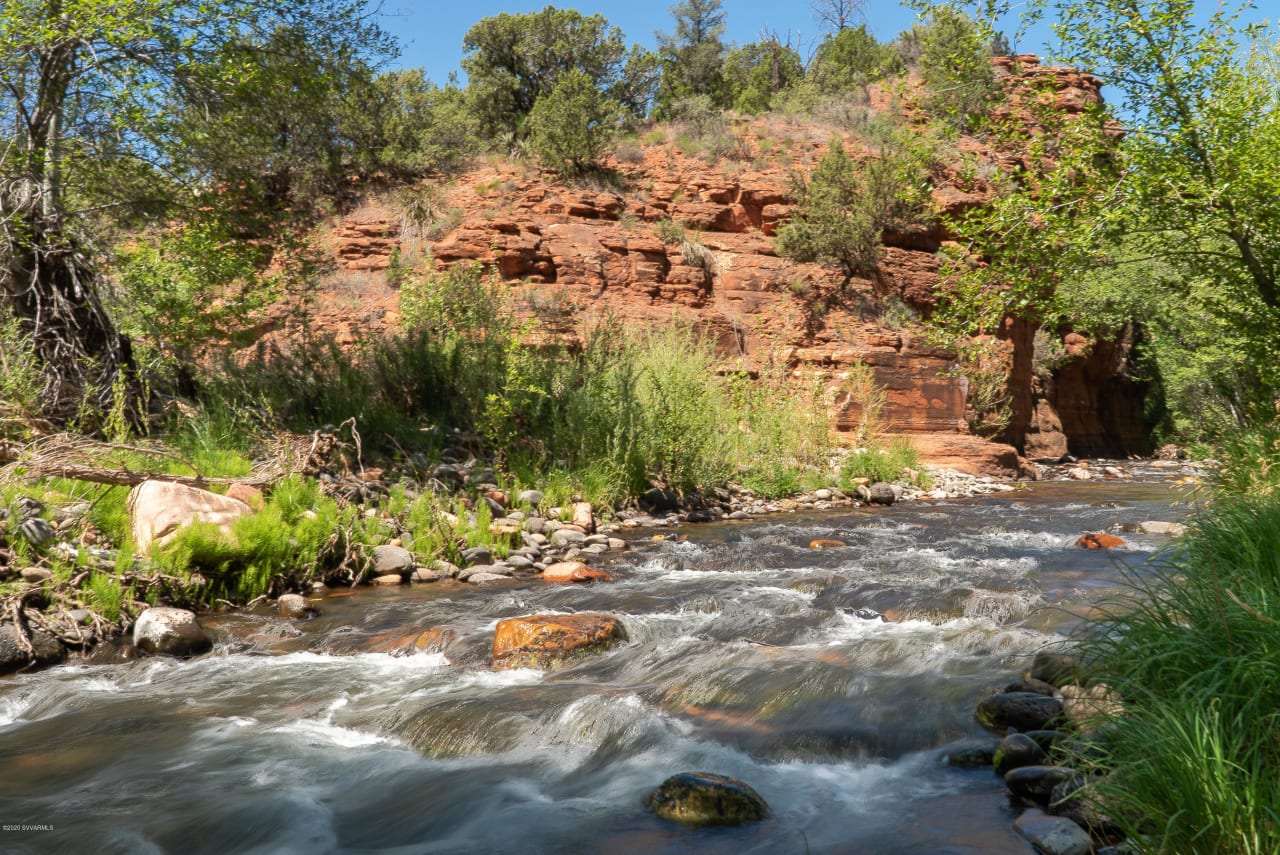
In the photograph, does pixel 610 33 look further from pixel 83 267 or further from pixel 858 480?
pixel 83 267

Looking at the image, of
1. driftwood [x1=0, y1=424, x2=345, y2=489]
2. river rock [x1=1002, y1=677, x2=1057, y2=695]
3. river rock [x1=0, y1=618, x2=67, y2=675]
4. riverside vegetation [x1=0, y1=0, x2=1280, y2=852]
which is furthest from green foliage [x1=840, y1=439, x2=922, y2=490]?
river rock [x1=0, y1=618, x2=67, y2=675]

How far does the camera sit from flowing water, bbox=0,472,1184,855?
337 centimetres

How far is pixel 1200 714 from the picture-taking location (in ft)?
8.80

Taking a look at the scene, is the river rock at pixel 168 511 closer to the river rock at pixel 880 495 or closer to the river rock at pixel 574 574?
the river rock at pixel 574 574

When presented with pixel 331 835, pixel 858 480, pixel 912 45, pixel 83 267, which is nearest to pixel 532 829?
pixel 331 835

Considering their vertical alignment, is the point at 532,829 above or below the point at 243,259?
below

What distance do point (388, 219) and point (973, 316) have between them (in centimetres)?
1675

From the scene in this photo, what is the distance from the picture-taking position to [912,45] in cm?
3791

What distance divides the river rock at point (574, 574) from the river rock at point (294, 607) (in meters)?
2.04

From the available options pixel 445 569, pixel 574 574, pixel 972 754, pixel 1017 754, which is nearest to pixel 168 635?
pixel 445 569

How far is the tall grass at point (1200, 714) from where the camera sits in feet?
7.95

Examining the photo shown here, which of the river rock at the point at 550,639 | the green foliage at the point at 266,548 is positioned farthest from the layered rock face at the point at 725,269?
the river rock at the point at 550,639

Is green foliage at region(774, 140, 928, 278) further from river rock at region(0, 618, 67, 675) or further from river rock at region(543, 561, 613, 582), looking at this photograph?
river rock at region(0, 618, 67, 675)

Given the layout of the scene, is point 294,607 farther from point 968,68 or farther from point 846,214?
point 846,214
